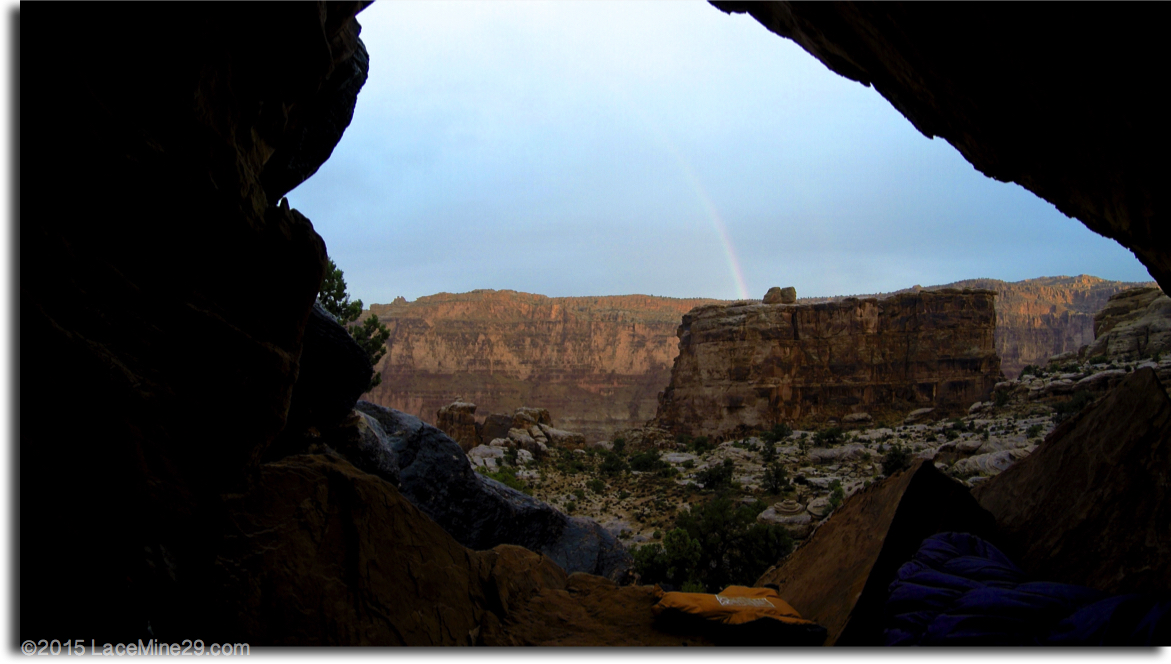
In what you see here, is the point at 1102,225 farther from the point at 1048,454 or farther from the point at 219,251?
the point at 219,251

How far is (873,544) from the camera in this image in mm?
5121

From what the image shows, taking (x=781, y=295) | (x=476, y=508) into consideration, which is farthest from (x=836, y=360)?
(x=476, y=508)

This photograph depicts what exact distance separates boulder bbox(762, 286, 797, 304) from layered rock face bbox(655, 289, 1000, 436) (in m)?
3.18

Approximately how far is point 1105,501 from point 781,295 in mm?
56322

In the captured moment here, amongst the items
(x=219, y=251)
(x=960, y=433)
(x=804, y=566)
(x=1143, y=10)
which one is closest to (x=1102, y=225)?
(x=1143, y=10)

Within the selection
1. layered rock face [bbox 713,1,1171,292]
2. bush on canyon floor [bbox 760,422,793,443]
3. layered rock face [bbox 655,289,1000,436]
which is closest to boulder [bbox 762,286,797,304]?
layered rock face [bbox 655,289,1000,436]

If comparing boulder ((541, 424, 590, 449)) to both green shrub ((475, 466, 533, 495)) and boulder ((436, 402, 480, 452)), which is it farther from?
green shrub ((475, 466, 533, 495))

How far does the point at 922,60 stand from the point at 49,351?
20.4 feet

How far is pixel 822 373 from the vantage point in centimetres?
5350

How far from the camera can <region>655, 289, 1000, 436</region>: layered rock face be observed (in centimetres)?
5006

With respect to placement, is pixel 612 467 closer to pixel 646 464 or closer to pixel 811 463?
pixel 646 464

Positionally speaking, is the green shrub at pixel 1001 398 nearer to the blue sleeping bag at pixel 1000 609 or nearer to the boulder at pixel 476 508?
the boulder at pixel 476 508

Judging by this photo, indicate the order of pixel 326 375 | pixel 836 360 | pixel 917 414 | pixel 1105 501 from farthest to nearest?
pixel 836 360, pixel 917 414, pixel 326 375, pixel 1105 501

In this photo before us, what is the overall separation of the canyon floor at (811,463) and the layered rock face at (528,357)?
188ft
